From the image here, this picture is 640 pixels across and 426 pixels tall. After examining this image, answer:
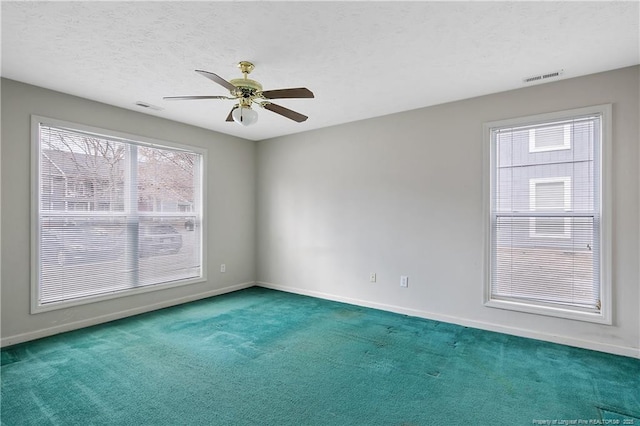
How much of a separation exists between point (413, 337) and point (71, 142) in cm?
428

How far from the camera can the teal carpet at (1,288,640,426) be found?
6.78ft

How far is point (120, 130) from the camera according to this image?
3.93m

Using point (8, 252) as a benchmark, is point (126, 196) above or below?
above

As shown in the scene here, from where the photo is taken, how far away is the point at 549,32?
7.55ft

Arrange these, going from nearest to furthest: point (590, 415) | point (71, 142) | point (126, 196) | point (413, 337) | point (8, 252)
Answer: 1. point (590, 415)
2. point (8, 252)
3. point (413, 337)
4. point (71, 142)
5. point (126, 196)

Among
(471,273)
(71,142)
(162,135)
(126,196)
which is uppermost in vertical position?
(162,135)

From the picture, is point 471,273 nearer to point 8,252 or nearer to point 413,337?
point 413,337

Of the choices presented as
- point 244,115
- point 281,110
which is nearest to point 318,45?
point 281,110

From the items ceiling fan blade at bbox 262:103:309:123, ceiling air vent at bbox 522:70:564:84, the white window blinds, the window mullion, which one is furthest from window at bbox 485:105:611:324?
the window mullion

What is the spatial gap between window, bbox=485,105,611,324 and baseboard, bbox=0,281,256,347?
12.7 ft

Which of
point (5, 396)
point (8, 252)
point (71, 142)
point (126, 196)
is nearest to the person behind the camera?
point (5, 396)

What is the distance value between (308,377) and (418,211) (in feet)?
7.81

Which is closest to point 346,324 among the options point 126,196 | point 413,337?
point 413,337

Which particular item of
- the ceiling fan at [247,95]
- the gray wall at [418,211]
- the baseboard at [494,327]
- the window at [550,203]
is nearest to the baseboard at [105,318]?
the gray wall at [418,211]
